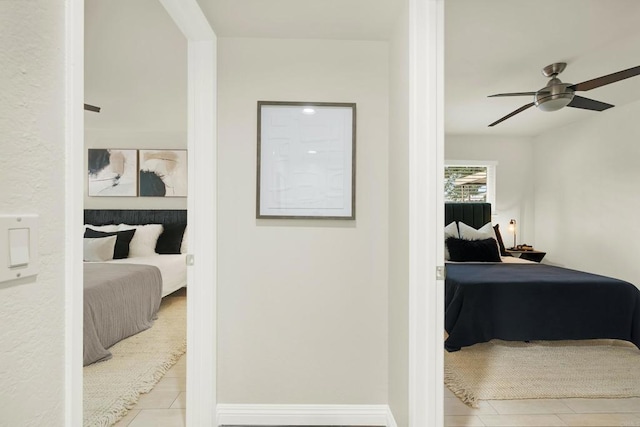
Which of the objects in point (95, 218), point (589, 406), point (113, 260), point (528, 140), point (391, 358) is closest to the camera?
point (391, 358)

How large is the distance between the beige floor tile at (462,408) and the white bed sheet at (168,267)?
3.21 meters

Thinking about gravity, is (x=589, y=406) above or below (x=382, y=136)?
below

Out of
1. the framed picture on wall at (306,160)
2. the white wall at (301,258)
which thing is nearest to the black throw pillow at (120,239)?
the white wall at (301,258)

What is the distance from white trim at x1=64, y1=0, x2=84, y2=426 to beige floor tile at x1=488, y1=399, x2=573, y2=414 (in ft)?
7.52

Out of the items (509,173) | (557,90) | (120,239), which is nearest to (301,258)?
(557,90)

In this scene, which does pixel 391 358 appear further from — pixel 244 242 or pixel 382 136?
pixel 382 136

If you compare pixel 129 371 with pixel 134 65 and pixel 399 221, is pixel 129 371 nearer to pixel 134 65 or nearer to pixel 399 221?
pixel 399 221

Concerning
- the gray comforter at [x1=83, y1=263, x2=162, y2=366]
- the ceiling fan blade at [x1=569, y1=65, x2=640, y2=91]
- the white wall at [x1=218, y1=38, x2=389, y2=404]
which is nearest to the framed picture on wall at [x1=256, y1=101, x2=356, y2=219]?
the white wall at [x1=218, y1=38, x2=389, y2=404]

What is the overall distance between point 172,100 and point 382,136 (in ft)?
9.48

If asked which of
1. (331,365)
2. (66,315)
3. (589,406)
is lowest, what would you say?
(589,406)

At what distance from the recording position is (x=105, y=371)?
8.85 feet

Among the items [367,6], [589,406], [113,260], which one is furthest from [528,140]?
[113,260]

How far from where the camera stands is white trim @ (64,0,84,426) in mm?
803

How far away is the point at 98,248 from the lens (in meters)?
4.39
